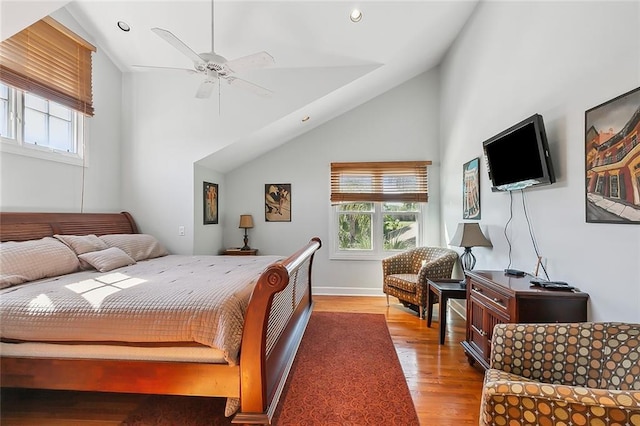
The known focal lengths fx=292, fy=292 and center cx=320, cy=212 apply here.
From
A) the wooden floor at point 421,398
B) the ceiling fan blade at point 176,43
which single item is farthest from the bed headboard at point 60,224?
the ceiling fan blade at point 176,43

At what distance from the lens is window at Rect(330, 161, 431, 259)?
468cm

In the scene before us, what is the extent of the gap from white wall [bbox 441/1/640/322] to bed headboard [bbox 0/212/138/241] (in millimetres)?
4360

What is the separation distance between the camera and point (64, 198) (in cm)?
318

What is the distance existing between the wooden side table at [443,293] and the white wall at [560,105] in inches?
15.6

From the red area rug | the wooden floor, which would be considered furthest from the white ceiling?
the wooden floor

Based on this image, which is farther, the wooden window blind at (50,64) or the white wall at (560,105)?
the wooden window blind at (50,64)

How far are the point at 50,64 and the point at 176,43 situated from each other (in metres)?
1.90

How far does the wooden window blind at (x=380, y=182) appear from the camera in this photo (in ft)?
15.3

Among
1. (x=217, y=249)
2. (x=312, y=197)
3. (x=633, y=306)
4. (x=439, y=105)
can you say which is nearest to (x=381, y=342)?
(x=633, y=306)

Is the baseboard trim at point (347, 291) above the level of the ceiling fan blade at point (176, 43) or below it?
below

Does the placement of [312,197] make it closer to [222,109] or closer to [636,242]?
[222,109]

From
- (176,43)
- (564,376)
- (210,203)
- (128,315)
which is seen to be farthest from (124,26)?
(564,376)

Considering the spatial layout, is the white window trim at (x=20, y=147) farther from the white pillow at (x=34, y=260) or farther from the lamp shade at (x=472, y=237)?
the lamp shade at (x=472, y=237)

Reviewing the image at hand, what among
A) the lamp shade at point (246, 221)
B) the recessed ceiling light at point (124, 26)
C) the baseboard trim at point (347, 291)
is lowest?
the baseboard trim at point (347, 291)
